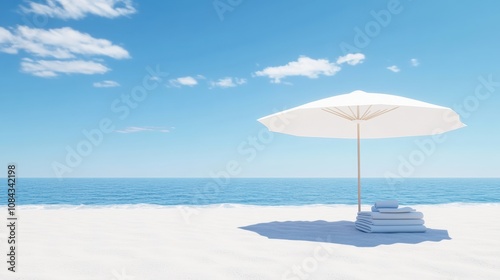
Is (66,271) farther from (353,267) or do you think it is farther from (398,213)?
(398,213)

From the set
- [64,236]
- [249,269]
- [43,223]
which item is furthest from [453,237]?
[43,223]

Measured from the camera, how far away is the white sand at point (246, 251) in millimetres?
2971

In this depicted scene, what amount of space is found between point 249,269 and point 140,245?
156 centimetres

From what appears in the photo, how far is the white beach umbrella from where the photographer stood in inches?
199

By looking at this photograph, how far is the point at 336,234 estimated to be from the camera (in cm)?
487

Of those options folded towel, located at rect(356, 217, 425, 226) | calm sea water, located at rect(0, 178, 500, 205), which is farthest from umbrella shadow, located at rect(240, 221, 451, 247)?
calm sea water, located at rect(0, 178, 500, 205)

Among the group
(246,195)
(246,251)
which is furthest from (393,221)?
(246,195)

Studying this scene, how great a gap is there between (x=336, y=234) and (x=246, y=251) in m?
1.66

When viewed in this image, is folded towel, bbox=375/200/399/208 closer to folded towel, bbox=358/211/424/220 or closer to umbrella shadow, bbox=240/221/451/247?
folded towel, bbox=358/211/424/220

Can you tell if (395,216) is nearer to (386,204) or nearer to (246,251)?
(386,204)

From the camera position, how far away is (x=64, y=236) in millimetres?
4621

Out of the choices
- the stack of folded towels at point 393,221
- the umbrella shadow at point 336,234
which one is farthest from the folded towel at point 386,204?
the umbrella shadow at point 336,234

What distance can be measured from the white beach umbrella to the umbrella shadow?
737mm

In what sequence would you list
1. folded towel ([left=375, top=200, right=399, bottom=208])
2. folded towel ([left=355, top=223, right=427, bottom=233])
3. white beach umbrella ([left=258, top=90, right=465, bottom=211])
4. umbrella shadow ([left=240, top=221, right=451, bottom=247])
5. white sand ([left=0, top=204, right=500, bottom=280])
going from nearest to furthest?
white sand ([left=0, top=204, right=500, bottom=280]), umbrella shadow ([left=240, top=221, right=451, bottom=247]), folded towel ([left=355, top=223, right=427, bottom=233]), white beach umbrella ([left=258, top=90, right=465, bottom=211]), folded towel ([left=375, top=200, right=399, bottom=208])
